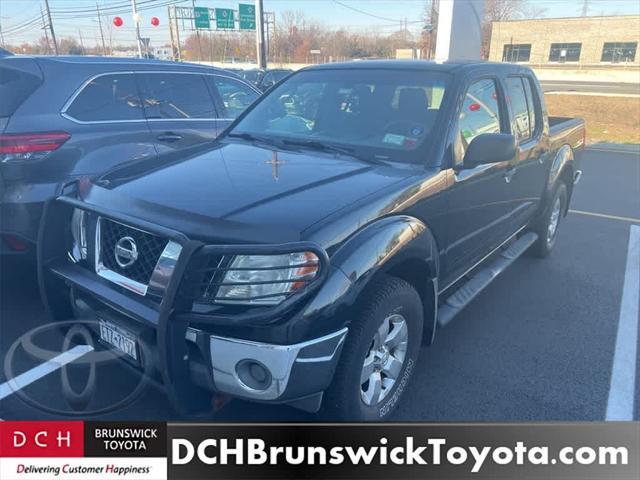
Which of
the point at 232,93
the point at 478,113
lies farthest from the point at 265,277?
the point at 232,93

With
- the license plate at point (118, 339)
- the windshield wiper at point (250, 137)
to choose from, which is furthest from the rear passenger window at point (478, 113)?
the license plate at point (118, 339)

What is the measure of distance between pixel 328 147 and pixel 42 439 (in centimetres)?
220

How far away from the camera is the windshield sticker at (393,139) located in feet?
10.1

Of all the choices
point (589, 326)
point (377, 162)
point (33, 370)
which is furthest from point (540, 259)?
point (33, 370)

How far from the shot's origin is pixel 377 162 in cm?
294

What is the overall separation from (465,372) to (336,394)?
137 cm

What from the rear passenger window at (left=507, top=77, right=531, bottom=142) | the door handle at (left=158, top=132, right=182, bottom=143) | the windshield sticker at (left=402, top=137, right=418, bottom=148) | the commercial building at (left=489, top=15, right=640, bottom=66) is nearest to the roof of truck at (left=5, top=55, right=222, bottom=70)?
the door handle at (left=158, top=132, right=182, bottom=143)

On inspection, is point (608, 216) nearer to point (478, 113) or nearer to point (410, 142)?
point (478, 113)

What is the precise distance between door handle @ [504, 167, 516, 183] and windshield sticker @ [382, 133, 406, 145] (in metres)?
1.09

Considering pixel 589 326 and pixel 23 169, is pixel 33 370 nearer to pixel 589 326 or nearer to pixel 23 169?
pixel 23 169

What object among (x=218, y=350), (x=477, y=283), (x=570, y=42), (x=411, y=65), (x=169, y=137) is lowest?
(x=477, y=283)

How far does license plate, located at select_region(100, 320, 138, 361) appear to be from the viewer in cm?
222

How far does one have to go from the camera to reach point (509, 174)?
3789 mm

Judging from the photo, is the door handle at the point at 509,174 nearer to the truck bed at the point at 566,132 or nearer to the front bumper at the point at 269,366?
the truck bed at the point at 566,132
